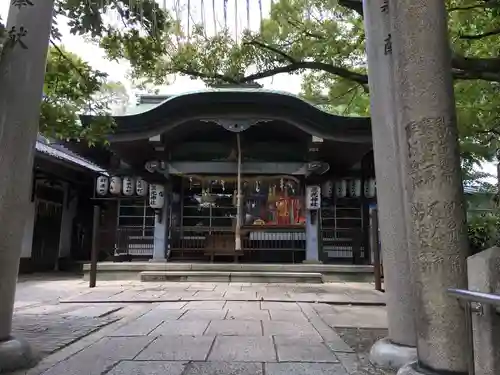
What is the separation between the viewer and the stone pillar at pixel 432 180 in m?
2.32

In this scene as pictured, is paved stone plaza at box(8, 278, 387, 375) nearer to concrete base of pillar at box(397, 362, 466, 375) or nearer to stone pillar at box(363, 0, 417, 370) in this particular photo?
stone pillar at box(363, 0, 417, 370)

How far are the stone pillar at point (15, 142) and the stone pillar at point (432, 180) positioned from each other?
277 centimetres

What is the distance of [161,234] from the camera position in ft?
39.5

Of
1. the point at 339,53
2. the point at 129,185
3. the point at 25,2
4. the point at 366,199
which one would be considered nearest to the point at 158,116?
the point at 129,185

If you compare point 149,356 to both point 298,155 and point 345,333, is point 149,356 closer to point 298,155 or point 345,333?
point 345,333

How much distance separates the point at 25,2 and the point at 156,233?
9071 millimetres

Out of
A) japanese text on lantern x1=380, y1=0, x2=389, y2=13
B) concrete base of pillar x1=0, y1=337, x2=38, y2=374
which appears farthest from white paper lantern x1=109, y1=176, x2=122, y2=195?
japanese text on lantern x1=380, y1=0, x2=389, y2=13

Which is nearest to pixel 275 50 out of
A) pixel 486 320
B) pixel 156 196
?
pixel 156 196

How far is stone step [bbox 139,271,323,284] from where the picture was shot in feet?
34.0

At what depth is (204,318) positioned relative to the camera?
5.55 m

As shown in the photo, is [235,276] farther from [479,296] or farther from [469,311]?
[479,296]

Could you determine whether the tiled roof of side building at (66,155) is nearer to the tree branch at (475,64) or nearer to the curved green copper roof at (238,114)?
the curved green copper roof at (238,114)

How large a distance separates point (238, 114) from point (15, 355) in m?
8.23

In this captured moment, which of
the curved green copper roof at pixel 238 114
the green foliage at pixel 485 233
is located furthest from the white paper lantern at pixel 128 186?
the green foliage at pixel 485 233
